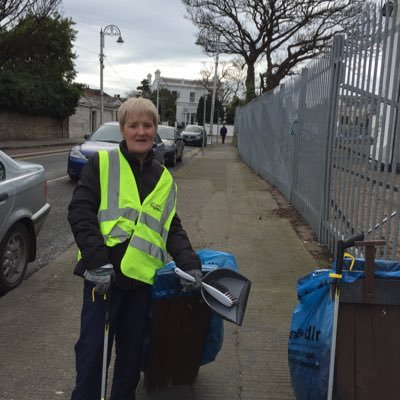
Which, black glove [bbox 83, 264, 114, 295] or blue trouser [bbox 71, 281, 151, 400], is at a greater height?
black glove [bbox 83, 264, 114, 295]

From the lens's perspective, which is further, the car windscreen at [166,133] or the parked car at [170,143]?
the car windscreen at [166,133]

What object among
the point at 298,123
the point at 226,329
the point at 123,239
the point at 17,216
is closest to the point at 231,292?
the point at 123,239

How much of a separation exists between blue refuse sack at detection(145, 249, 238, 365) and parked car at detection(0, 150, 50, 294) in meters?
2.37

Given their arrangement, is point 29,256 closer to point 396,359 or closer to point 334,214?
point 334,214

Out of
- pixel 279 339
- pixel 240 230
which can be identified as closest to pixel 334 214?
pixel 240 230

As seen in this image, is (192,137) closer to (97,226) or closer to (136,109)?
(136,109)

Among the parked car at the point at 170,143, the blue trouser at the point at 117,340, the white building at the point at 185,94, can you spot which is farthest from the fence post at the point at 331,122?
the white building at the point at 185,94

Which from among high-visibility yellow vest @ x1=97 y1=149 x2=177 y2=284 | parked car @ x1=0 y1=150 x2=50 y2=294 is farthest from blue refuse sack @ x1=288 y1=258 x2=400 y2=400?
parked car @ x1=0 y1=150 x2=50 y2=294

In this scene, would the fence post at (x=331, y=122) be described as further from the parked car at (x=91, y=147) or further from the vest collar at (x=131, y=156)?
the parked car at (x=91, y=147)

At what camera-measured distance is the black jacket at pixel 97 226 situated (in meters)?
2.34

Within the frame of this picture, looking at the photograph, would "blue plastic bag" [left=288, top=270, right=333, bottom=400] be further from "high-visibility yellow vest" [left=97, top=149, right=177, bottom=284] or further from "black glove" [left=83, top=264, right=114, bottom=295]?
"black glove" [left=83, top=264, right=114, bottom=295]

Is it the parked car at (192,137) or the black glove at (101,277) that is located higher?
the black glove at (101,277)

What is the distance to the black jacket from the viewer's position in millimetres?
2336

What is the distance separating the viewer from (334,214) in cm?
570
